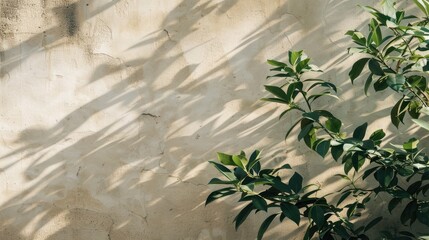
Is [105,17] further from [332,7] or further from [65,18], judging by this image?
[332,7]

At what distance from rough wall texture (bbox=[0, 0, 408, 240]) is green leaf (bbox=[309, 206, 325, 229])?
511mm

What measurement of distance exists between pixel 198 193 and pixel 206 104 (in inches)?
17.4

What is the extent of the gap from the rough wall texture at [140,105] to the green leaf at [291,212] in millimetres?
545

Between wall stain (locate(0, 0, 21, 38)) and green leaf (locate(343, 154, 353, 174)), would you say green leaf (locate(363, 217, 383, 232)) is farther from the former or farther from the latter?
wall stain (locate(0, 0, 21, 38))

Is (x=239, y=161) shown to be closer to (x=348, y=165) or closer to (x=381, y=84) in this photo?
(x=348, y=165)

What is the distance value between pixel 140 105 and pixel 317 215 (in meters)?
1.04

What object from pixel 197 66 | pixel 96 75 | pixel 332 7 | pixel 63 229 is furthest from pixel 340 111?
pixel 63 229

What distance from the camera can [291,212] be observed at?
126 inches

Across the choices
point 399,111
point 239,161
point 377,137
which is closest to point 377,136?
point 377,137

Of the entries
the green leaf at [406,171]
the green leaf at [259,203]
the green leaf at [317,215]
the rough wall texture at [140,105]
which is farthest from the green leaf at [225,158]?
the green leaf at [406,171]

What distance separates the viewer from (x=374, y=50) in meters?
3.23

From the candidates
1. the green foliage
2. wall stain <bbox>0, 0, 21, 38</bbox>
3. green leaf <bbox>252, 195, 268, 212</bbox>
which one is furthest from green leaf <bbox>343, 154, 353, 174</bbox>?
wall stain <bbox>0, 0, 21, 38</bbox>

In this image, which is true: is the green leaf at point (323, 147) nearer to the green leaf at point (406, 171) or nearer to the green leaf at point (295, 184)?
the green leaf at point (295, 184)

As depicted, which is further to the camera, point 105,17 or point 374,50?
point 105,17
